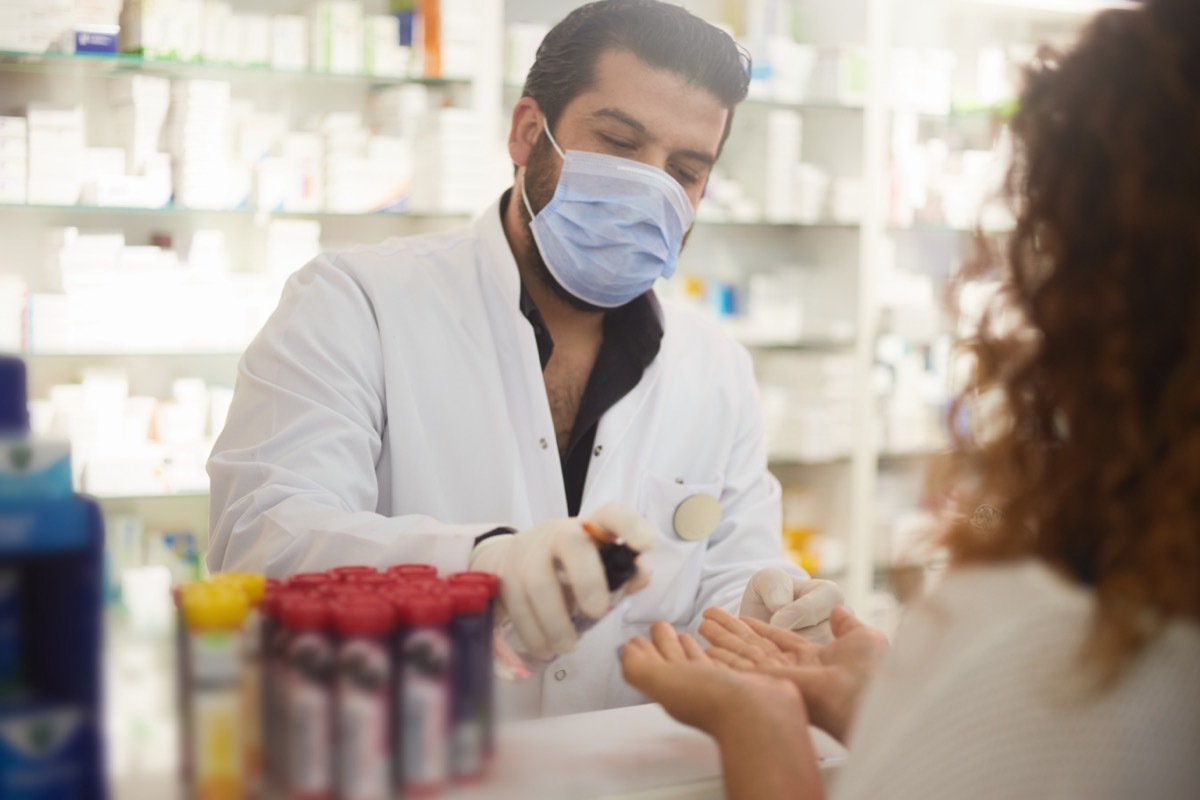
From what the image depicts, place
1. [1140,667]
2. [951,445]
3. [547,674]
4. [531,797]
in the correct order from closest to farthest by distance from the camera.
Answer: [1140,667], [951,445], [531,797], [547,674]

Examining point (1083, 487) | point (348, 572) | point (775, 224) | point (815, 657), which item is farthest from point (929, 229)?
point (1083, 487)

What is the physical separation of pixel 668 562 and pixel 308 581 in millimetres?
1042

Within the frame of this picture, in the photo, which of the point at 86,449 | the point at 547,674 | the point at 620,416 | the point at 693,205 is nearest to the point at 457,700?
the point at 547,674

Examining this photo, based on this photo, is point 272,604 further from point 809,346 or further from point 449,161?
point 809,346

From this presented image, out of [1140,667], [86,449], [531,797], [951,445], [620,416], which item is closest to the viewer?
[1140,667]

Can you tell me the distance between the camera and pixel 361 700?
3.22 feet

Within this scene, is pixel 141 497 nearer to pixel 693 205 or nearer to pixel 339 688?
pixel 693 205

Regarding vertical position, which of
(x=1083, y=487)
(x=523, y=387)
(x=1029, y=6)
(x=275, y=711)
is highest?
(x=1029, y=6)

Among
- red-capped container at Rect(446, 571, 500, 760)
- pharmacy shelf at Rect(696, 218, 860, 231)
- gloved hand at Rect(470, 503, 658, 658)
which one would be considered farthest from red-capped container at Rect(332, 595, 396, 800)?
pharmacy shelf at Rect(696, 218, 860, 231)

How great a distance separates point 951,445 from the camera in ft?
3.18

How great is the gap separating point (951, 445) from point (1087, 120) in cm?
28

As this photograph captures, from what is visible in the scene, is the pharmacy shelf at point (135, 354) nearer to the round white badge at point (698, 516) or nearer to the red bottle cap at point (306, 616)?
the round white badge at point (698, 516)

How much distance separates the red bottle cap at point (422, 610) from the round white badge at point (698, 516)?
795 mm

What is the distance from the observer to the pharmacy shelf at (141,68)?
3.20m
